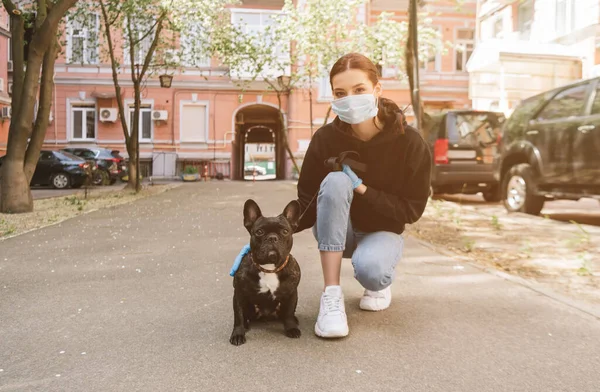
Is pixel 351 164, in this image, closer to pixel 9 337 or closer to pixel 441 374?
pixel 441 374

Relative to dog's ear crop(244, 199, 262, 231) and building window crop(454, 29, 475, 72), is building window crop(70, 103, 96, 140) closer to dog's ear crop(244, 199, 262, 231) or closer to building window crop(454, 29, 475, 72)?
building window crop(454, 29, 475, 72)

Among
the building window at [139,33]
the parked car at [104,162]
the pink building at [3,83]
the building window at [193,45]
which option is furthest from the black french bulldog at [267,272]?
the pink building at [3,83]

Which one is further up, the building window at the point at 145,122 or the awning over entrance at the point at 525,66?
the awning over entrance at the point at 525,66

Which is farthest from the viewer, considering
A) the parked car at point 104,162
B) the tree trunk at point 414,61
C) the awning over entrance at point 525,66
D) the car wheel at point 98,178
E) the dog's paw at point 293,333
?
the parked car at point 104,162

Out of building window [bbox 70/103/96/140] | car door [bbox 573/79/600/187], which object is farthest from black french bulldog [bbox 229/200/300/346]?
building window [bbox 70/103/96/140]

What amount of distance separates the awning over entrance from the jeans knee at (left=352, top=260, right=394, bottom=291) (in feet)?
55.3

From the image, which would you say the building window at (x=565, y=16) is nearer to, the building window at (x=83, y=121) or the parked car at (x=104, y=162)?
the parked car at (x=104, y=162)

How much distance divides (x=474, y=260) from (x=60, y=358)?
4.09 meters

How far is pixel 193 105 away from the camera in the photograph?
3106 centimetres

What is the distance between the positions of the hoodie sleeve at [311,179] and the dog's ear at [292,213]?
32cm

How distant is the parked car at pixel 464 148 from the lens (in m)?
12.4

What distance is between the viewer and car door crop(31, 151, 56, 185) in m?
20.9

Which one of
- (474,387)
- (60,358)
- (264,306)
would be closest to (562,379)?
(474,387)

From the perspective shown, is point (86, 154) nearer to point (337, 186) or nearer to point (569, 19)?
point (569, 19)
